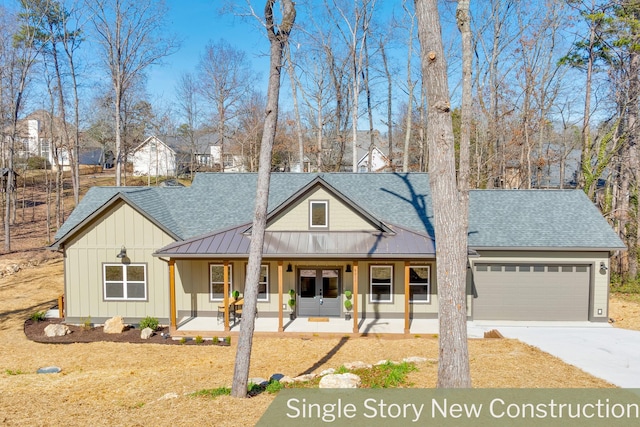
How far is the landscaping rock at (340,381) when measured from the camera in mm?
7445

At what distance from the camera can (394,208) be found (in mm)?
16484

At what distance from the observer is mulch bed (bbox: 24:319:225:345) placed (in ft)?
42.5

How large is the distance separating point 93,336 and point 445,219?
38.8ft

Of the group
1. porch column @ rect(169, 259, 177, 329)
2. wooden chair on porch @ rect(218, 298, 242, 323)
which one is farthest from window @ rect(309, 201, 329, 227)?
porch column @ rect(169, 259, 177, 329)

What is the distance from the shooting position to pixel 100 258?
14.8 metres

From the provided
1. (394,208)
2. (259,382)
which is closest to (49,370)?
(259,382)

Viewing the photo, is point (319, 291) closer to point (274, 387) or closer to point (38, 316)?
point (274, 387)

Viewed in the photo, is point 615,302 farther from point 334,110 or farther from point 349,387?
point 334,110

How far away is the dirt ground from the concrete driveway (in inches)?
23.0

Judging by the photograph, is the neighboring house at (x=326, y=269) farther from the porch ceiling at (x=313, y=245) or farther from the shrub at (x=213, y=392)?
the shrub at (x=213, y=392)

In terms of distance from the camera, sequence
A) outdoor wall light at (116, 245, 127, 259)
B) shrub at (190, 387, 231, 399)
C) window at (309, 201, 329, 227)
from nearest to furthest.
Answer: shrub at (190, 387, 231, 399) → outdoor wall light at (116, 245, 127, 259) → window at (309, 201, 329, 227)

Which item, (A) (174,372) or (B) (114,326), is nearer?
(A) (174,372)

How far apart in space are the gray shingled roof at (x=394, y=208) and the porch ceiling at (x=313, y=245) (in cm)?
83

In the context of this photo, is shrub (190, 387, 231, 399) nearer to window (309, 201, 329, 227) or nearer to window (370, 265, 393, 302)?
window (309, 201, 329, 227)
